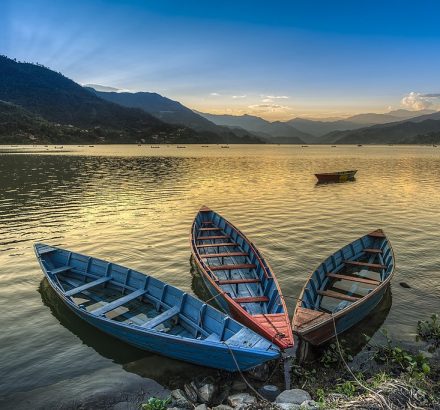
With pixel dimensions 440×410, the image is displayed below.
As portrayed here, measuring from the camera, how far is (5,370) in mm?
11453

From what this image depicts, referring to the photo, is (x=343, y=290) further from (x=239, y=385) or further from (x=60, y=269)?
(x=60, y=269)

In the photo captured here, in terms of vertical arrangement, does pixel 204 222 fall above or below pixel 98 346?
above

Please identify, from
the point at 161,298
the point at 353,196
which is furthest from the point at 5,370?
the point at 353,196

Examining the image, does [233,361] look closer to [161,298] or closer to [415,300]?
[161,298]

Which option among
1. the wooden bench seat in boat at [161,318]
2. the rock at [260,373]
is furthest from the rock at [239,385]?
the wooden bench seat in boat at [161,318]

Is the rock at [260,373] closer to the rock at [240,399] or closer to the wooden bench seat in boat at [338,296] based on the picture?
the rock at [240,399]

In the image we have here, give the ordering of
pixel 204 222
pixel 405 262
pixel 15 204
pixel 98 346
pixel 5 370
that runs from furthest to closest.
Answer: pixel 15 204
pixel 204 222
pixel 405 262
pixel 98 346
pixel 5 370

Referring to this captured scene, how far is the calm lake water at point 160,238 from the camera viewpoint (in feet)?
40.5

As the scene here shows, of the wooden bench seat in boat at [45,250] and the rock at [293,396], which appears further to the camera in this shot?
the wooden bench seat in boat at [45,250]

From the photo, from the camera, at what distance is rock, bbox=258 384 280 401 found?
988 cm

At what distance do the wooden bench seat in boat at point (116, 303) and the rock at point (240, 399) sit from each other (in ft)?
18.6

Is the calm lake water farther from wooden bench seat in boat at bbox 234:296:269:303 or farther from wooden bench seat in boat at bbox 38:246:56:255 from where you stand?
wooden bench seat in boat at bbox 234:296:269:303

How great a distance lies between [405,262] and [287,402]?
51.0 feet

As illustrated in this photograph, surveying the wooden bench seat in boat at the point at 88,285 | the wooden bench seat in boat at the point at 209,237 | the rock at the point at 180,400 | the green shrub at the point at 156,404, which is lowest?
the rock at the point at 180,400
